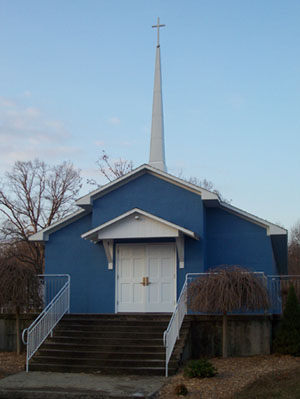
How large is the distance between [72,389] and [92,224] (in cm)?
752

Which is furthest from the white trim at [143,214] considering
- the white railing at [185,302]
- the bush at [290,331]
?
the bush at [290,331]

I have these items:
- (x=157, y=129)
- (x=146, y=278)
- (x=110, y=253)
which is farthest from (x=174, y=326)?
(x=157, y=129)

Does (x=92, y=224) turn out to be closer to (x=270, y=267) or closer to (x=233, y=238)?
(x=233, y=238)

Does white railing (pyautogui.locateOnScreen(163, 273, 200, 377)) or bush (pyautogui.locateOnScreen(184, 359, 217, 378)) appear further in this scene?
white railing (pyautogui.locateOnScreen(163, 273, 200, 377))

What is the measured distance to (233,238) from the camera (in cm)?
1717

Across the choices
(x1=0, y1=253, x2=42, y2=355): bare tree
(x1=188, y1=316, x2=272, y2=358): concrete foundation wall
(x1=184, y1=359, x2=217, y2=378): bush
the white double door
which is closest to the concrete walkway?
(x1=184, y1=359, x2=217, y2=378): bush

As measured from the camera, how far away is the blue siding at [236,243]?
664 inches

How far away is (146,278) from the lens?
16.6m

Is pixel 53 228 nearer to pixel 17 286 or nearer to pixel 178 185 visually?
pixel 17 286

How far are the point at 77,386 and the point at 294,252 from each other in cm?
4572

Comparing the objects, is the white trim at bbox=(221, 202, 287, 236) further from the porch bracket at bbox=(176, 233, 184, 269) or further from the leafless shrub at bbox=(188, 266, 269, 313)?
the leafless shrub at bbox=(188, 266, 269, 313)

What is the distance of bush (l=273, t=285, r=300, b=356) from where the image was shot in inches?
532

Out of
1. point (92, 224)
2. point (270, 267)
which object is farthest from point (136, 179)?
point (270, 267)

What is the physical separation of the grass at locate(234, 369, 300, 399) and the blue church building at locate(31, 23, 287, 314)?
5767 mm
